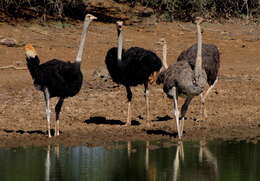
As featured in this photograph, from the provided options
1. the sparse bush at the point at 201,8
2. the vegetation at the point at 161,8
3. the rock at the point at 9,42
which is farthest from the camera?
the sparse bush at the point at 201,8

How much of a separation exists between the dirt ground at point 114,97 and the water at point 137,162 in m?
0.60

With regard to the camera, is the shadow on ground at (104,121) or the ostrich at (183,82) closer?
the ostrich at (183,82)

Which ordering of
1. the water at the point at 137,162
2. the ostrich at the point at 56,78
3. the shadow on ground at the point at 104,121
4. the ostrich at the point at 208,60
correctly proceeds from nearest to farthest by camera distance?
the water at the point at 137,162, the ostrich at the point at 56,78, the shadow on ground at the point at 104,121, the ostrich at the point at 208,60

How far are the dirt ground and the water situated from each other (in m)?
0.60

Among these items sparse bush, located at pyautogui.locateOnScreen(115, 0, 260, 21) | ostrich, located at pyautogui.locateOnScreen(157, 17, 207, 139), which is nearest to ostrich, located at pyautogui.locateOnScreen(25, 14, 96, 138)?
ostrich, located at pyautogui.locateOnScreen(157, 17, 207, 139)

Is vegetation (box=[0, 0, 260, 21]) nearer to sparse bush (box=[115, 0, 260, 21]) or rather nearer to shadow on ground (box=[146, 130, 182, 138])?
sparse bush (box=[115, 0, 260, 21])

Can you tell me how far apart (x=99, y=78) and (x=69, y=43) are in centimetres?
416

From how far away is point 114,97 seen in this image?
15711mm

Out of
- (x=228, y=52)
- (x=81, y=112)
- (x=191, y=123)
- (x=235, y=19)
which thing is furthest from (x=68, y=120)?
(x=235, y=19)

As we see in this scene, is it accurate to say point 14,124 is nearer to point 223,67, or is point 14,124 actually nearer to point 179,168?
point 179,168

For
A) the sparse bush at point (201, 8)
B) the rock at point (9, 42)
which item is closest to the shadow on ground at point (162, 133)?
the rock at point (9, 42)

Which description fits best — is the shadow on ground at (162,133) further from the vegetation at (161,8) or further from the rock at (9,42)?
the vegetation at (161,8)

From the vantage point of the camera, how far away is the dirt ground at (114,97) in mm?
12898

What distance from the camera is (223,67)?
19625 mm
